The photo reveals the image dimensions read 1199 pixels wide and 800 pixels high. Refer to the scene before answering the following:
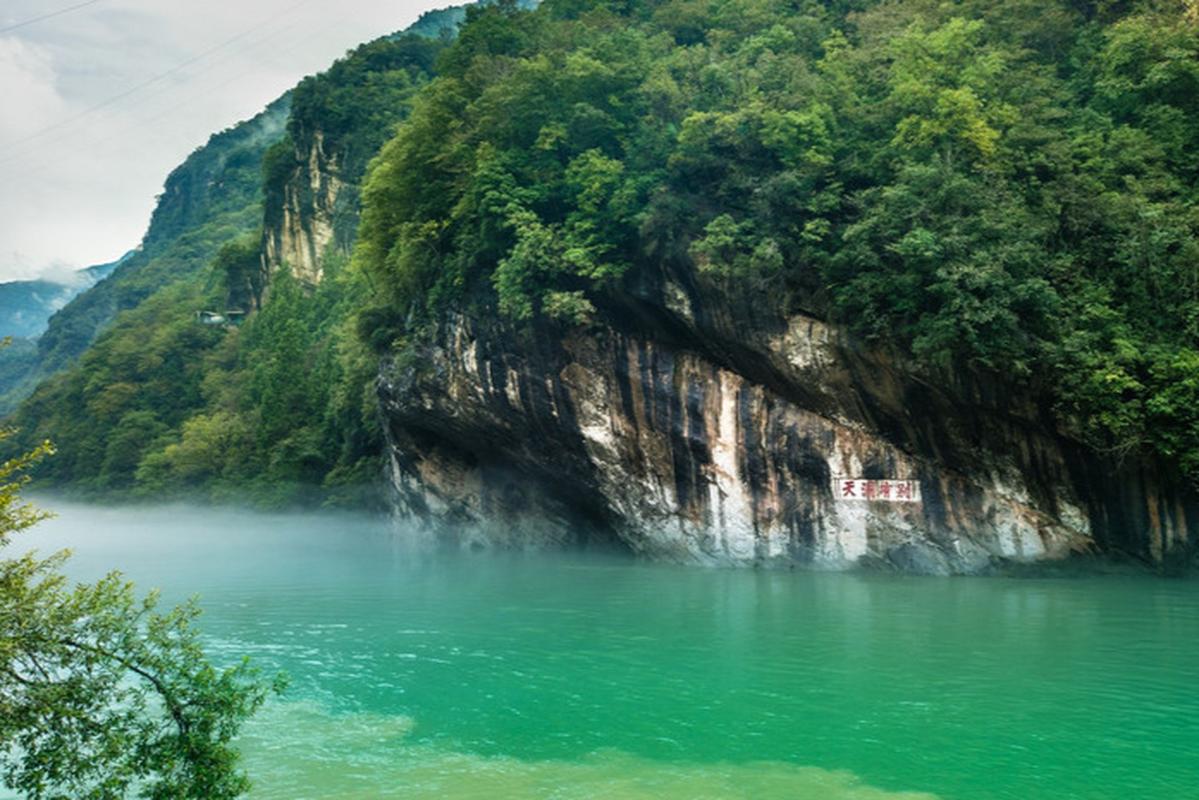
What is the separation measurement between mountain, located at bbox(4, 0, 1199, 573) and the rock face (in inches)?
2.6

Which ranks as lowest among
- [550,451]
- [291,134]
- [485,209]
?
[550,451]

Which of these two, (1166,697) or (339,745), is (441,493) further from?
Answer: (1166,697)

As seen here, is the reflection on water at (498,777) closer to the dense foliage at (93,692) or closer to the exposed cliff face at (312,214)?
the dense foliage at (93,692)

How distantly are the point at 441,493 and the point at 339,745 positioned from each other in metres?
19.5

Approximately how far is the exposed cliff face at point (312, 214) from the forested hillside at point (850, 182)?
787 inches

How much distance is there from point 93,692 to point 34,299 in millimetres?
208228

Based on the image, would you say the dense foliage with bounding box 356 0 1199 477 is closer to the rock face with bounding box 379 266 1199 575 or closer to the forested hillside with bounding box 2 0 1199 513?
the forested hillside with bounding box 2 0 1199 513

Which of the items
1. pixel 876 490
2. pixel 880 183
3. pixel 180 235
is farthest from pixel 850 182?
pixel 180 235

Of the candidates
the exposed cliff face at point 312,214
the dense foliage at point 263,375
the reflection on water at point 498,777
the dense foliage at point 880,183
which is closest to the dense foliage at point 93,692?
the reflection on water at point 498,777

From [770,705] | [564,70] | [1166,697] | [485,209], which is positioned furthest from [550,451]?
[1166,697]

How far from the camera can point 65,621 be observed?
19.0ft

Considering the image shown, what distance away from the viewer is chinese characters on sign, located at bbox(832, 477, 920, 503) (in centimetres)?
2044

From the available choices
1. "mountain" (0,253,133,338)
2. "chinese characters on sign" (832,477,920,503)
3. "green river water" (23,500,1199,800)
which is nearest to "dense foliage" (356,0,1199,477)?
"chinese characters on sign" (832,477,920,503)

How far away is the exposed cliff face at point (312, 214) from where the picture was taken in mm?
50594
